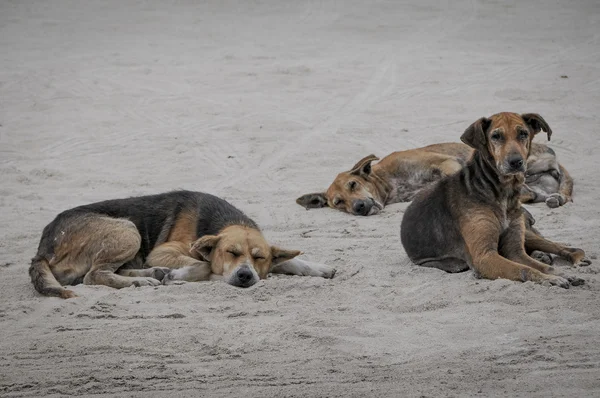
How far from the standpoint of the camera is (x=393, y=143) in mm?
12938

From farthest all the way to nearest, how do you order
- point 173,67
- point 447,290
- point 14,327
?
point 173,67, point 447,290, point 14,327

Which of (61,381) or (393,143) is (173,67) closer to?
(393,143)

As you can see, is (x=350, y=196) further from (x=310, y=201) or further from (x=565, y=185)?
(x=565, y=185)

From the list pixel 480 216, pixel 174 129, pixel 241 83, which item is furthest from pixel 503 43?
pixel 480 216

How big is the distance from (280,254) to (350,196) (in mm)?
2890

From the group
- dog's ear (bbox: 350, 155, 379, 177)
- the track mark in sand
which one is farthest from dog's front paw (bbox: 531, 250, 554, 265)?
the track mark in sand

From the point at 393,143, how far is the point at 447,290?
5991 millimetres

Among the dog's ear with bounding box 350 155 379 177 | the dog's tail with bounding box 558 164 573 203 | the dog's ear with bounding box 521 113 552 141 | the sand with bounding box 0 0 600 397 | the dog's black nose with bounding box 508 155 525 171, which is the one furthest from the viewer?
the dog's ear with bounding box 350 155 379 177

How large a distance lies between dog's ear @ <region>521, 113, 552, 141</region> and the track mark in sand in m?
4.36

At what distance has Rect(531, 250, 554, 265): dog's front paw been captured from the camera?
7930 millimetres

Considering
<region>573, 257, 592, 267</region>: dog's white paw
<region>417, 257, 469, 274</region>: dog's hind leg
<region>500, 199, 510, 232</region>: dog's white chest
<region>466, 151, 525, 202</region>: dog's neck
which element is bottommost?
<region>417, 257, 469, 274</region>: dog's hind leg

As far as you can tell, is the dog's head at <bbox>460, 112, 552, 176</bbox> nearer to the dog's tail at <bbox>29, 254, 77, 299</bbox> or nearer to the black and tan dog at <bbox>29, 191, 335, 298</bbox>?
the black and tan dog at <bbox>29, 191, 335, 298</bbox>

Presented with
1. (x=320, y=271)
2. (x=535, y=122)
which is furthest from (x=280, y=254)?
(x=535, y=122)

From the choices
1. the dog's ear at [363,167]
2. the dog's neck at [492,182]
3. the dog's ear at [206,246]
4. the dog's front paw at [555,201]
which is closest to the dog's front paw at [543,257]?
the dog's neck at [492,182]
